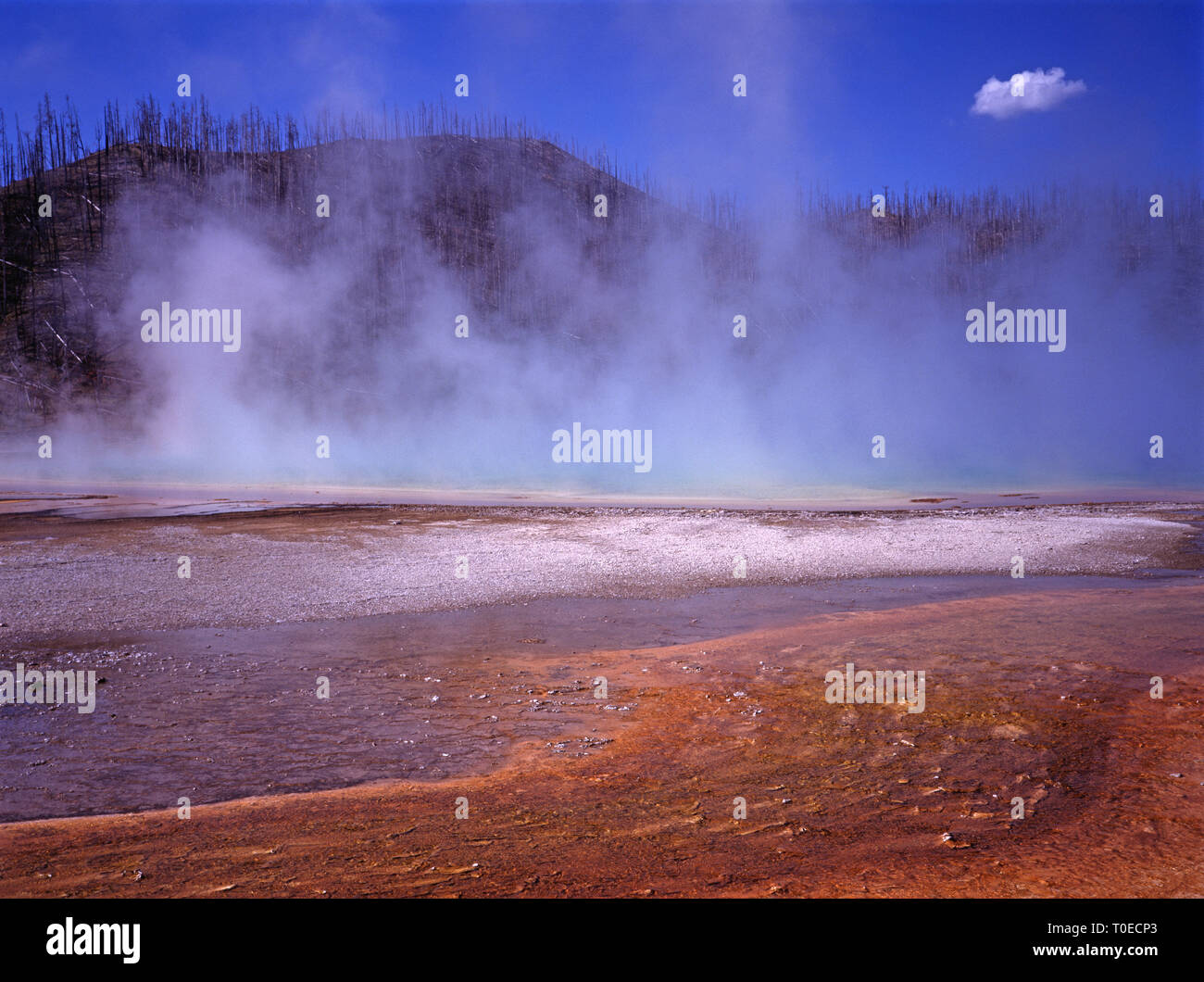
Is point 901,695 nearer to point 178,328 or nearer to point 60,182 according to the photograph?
point 178,328

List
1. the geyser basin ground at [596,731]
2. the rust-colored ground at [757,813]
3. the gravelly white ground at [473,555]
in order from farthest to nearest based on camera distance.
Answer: the gravelly white ground at [473,555]
the geyser basin ground at [596,731]
the rust-colored ground at [757,813]

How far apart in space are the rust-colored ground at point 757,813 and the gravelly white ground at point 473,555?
3107mm

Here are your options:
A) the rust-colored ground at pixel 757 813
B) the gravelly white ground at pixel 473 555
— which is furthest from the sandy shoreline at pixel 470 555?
the rust-colored ground at pixel 757 813

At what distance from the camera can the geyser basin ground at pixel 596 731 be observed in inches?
111

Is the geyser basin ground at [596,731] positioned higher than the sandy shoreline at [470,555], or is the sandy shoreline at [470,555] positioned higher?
the sandy shoreline at [470,555]

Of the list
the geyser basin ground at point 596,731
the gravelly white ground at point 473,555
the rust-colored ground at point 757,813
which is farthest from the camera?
the gravelly white ground at point 473,555

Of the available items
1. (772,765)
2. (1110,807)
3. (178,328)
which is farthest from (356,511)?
(178,328)

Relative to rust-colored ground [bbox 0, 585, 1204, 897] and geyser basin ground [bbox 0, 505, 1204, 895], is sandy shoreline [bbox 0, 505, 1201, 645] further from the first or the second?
rust-colored ground [bbox 0, 585, 1204, 897]

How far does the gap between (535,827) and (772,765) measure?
1.26 metres

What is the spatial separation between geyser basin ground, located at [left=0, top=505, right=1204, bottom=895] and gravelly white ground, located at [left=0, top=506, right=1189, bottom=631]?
3.4 inches

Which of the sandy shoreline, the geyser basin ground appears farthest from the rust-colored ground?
the sandy shoreline

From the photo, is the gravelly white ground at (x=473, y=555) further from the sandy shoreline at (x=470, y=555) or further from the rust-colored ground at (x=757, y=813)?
the rust-colored ground at (x=757, y=813)

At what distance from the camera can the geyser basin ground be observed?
9.22 feet

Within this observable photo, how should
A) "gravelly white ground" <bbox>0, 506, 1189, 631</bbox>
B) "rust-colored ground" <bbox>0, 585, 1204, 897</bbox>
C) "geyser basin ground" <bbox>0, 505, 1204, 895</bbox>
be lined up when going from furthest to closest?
"gravelly white ground" <bbox>0, 506, 1189, 631</bbox> < "geyser basin ground" <bbox>0, 505, 1204, 895</bbox> < "rust-colored ground" <bbox>0, 585, 1204, 897</bbox>
